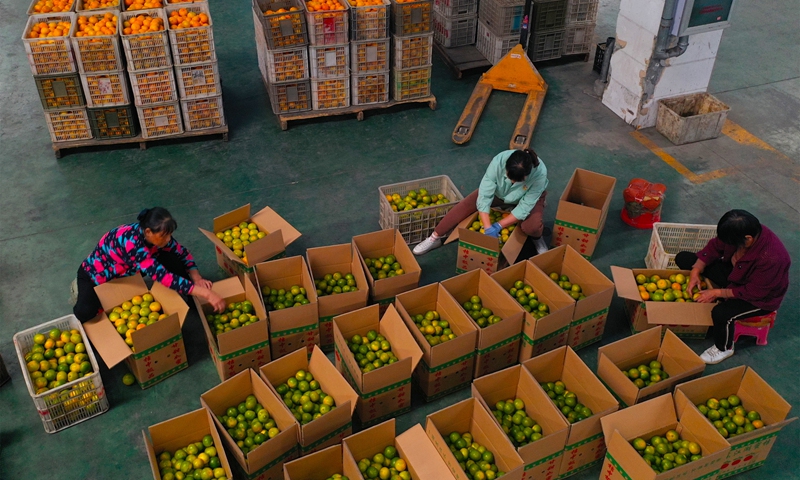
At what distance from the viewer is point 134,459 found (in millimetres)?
5480

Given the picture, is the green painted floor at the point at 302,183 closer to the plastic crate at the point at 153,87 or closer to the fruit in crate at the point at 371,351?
the fruit in crate at the point at 371,351

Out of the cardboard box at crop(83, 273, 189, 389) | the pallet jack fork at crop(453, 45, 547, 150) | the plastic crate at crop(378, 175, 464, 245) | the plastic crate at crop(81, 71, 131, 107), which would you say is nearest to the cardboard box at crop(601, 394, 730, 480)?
the plastic crate at crop(378, 175, 464, 245)

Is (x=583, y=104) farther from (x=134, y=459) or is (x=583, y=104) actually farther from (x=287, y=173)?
(x=134, y=459)

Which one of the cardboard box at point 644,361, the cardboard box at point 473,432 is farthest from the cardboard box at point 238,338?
the cardboard box at point 644,361

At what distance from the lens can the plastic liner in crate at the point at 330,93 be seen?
9312 millimetres

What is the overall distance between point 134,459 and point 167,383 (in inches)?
30.1

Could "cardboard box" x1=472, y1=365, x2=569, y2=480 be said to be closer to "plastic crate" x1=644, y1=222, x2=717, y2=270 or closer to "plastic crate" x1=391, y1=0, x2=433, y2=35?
"plastic crate" x1=644, y1=222, x2=717, y2=270

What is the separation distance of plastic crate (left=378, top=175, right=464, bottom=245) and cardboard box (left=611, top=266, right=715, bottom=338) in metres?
1.93

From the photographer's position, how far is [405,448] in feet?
16.4

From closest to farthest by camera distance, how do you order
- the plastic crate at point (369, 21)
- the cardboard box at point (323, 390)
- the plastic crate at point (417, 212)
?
the cardboard box at point (323, 390)
the plastic crate at point (417, 212)
the plastic crate at point (369, 21)

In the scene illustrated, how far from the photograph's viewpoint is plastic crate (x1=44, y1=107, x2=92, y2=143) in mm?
8539

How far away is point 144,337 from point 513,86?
21.9ft

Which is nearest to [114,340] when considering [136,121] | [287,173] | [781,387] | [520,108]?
[287,173]

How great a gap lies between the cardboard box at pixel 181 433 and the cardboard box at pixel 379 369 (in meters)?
1.14
